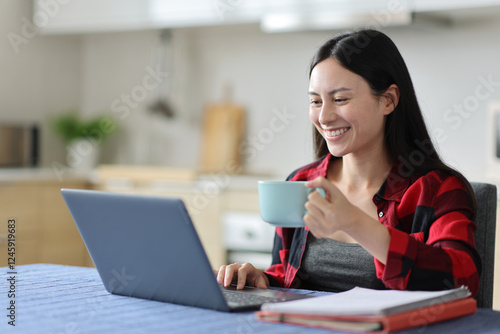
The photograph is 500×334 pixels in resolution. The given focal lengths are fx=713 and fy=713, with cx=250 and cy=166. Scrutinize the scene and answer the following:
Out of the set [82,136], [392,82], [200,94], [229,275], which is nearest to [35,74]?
[82,136]

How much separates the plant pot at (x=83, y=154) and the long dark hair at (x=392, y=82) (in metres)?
2.72

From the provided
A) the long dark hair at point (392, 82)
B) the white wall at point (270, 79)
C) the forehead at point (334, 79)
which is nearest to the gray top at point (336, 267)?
the long dark hair at point (392, 82)

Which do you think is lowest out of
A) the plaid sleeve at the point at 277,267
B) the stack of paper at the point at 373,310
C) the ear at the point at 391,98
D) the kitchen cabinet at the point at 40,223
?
the kitchen cabinet at the point at 40,223

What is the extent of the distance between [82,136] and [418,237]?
9.89ft

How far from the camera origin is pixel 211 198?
131 inches

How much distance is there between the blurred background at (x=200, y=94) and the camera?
122 inches

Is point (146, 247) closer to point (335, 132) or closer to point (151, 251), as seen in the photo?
point (151, 251)

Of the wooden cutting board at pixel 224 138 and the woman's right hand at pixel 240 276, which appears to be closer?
the woman's right hand at pixel 240 276

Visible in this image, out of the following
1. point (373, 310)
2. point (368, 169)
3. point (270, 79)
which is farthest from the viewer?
point (270, 79)

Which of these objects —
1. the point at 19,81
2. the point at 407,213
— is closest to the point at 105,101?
the point at 19,81

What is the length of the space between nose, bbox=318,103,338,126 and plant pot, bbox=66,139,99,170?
9.25 feet

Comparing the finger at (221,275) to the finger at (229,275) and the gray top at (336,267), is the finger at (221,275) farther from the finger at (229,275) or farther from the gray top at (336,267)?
the gray top at (336,267)

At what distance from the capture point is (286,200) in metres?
1.08

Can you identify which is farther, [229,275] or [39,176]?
[39,176]
